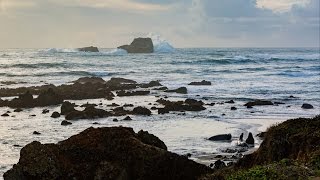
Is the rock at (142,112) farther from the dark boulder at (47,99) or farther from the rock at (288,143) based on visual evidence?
the rock at (288,143)

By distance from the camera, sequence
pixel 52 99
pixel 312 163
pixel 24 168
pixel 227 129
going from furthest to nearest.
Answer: pixel 52 99, pixel 227 129, pixel 24 168, pixel 312 163

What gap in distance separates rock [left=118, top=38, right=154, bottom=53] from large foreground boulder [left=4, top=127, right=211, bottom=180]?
576ft

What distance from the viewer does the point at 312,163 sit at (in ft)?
37.1

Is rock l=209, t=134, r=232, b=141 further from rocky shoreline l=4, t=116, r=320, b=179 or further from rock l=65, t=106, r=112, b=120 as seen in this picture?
rock l=65, t=106, r=112, b=120

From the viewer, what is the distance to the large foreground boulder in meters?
14.1

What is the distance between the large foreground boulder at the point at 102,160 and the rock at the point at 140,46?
175 meters

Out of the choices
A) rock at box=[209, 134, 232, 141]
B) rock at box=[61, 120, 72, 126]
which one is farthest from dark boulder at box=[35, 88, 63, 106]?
rock at box=[209, 134, 232, 141]

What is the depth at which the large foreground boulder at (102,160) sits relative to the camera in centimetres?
1415

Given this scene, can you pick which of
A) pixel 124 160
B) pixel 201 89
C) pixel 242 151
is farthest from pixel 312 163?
pixel 201 89

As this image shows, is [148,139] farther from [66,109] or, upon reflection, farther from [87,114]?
[66,109]

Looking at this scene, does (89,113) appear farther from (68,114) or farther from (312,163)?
(312,163)

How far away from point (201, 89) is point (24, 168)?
44912mm

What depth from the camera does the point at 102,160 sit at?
47.5 ft

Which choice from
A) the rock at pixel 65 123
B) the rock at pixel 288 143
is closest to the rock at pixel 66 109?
the rock at pixel 65 123
